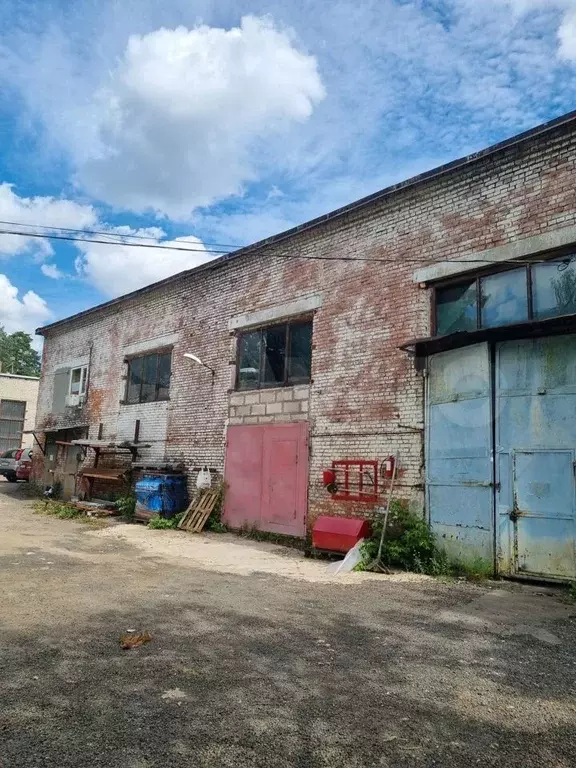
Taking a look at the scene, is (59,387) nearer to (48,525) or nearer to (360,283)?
(48,525)

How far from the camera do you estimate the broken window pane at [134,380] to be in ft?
48.4

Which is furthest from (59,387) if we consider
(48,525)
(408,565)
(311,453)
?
(408,565)

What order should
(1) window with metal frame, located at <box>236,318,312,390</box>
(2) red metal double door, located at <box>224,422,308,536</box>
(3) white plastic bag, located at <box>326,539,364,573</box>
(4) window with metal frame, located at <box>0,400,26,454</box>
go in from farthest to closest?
(4) window with metal frame, located at <box>0,400,26,454</box>, (1) window with metal frame, located at <box>236,318,312,390</box>, (2) red metal double door, located at <box>224,422,308,536</box>, (3) white plastic bag, located at <box>326,539,364,573</box>

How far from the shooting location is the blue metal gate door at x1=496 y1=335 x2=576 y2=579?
6.77 meters

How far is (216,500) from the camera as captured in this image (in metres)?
11.6

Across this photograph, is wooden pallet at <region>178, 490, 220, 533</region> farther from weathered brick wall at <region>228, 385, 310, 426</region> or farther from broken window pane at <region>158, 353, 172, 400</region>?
broken window pane at <region>158, 353, 172, 400</region>

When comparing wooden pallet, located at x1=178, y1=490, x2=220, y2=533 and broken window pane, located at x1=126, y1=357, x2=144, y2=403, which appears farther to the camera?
broken window pane, located at x1=126, y1=357, x2=144, y2=403

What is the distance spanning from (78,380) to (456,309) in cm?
1271

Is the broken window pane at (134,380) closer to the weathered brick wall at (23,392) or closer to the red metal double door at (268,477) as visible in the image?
the red metal double door at (268,477)

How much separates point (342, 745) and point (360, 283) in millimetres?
7964

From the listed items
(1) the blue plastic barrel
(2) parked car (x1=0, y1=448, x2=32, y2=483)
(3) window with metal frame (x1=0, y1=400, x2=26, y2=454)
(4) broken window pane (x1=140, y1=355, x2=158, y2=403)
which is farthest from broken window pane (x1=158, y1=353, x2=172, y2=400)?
(3) window with metal frame (x1=0, y1=400, x2=26, y2=454)

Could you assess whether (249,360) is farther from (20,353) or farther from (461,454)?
(20,353)

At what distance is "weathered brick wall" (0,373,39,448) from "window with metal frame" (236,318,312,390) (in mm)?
23805

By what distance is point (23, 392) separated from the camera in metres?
31.7
